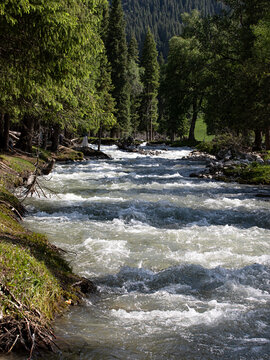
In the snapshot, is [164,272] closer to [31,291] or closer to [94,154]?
[31,291]

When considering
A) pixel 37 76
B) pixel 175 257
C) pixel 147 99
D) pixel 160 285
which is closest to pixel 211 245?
pixel 175 257

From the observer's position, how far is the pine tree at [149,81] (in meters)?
60.9

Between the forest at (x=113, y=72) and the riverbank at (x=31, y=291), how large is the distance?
11.6 ft

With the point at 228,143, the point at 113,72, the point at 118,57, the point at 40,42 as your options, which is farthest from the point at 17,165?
the point at 118,57

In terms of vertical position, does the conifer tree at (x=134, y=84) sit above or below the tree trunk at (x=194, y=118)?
above

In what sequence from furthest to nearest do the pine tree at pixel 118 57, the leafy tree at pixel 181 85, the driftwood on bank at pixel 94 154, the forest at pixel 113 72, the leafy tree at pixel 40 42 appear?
the pine tree at pixel 118 57, the leafy tree at pixel 181 85, the driftwood on bank at pixel 94 154, the forest at pixel 113 72, the leafy tree at pixel 40 42

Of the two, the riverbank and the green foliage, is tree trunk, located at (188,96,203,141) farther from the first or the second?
the riverbank

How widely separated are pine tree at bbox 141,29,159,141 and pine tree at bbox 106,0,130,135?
6911 millimetres

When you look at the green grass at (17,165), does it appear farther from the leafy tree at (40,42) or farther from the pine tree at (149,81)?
the pine tree at (149,81)

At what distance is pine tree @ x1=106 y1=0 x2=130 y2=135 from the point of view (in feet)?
178

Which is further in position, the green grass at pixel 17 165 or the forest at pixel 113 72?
the green grass at pixel 17 165

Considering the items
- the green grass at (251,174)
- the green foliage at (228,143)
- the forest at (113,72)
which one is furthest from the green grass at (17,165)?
the green foliage at (228,143)

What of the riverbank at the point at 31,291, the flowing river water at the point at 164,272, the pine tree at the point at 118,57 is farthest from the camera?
the pine tree at the point at 118,57

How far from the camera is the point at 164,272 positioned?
6.74 meters
